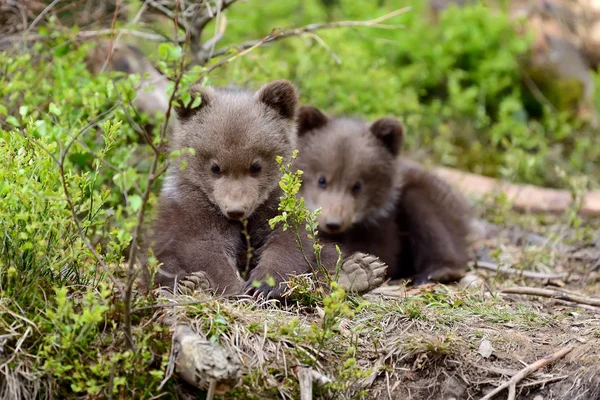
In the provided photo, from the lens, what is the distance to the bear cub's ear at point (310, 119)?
22.4 ft

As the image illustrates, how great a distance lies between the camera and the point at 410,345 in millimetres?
4141

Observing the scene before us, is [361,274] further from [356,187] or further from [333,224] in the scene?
[356,187]

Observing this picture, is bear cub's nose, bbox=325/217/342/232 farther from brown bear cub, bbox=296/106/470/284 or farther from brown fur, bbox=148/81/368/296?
→ brown fur, bbox=148/81/368/296

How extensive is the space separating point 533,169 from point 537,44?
3.12m

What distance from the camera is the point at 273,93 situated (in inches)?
207

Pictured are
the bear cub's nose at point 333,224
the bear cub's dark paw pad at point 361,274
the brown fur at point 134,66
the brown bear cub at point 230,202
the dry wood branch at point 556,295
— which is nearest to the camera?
the brown bear cub at point 230,202

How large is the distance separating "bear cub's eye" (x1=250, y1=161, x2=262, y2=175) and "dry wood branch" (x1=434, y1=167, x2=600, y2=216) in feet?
13.1

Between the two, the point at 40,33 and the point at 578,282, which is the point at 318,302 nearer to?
the point at 578,282

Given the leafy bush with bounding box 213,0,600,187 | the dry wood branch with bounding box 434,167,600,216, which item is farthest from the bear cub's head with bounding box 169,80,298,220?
the dry wood branch with bounding box 434,167,600,216

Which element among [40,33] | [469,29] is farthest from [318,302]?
[469,29]

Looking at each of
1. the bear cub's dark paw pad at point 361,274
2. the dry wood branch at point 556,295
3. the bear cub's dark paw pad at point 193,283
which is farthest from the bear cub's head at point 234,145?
the dry wood branch at point 556,295

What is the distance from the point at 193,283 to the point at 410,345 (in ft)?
4.41

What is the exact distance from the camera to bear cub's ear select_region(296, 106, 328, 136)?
22.4 ft

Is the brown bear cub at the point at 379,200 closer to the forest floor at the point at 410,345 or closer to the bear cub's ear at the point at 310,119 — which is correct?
the bear cub's ear at the point at 310,119
